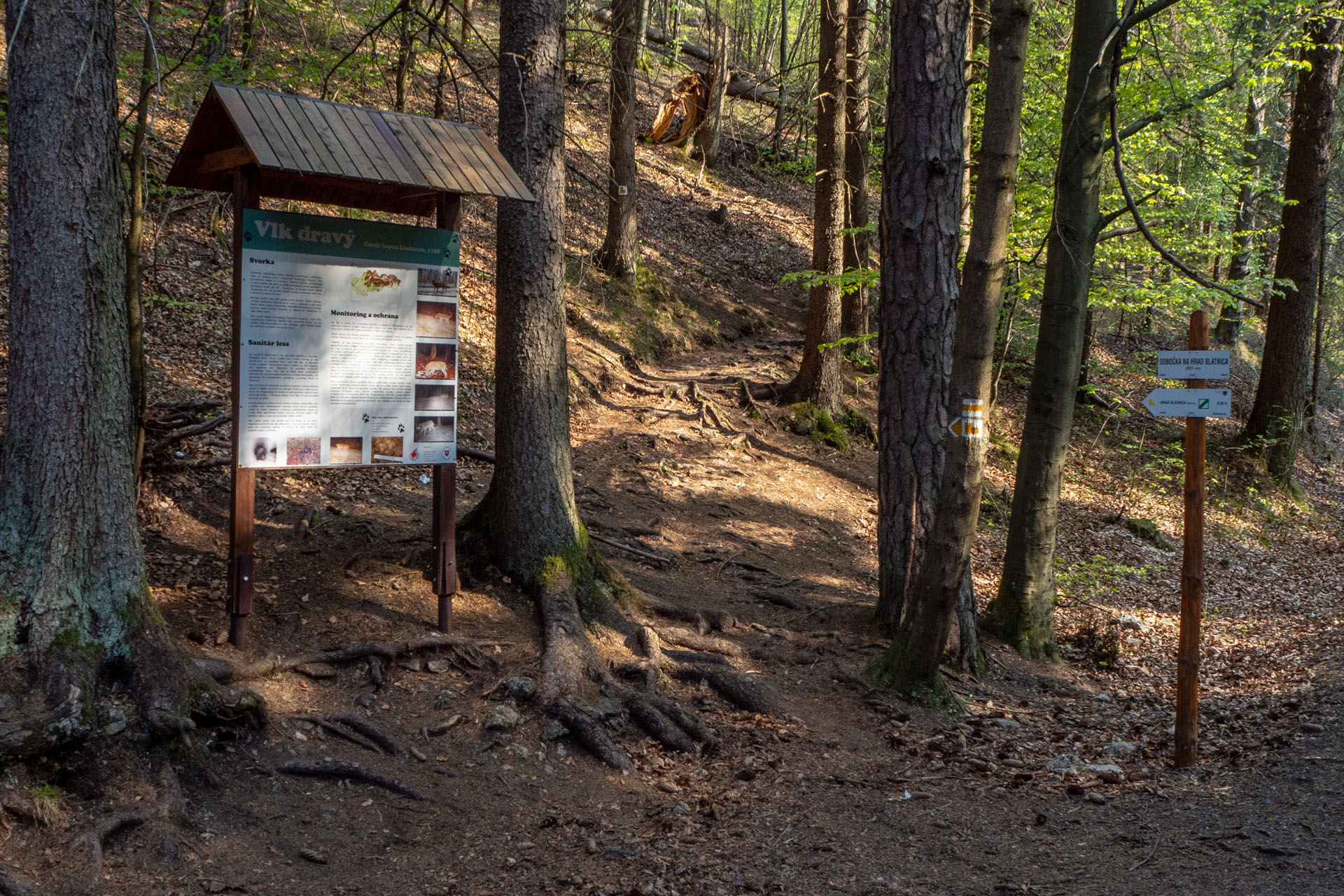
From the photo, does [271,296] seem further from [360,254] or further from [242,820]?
[242,820]

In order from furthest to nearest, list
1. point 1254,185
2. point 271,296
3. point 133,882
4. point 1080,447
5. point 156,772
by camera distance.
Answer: point 1080,447 < point 1254,185 < point 271,296 < point 156,772 < point 133,882

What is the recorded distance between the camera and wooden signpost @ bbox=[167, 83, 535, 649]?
201 inches

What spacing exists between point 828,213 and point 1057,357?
6390 mm

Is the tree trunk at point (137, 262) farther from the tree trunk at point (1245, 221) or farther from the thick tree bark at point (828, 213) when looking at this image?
the tree trunk at point (1245, 221)

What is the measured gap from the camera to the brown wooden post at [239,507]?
5164mm

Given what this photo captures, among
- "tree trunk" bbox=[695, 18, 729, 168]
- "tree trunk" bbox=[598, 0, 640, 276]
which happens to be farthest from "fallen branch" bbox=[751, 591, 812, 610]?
"tree trunk" bbox=[695, 18, 729, 168]

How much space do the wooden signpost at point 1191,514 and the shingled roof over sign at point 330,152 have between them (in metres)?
4.15

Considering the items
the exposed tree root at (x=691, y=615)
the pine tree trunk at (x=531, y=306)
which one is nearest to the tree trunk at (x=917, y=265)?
the exposed tree root at (x=691, y=615)

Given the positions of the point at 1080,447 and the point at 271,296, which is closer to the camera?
the point at 271,296

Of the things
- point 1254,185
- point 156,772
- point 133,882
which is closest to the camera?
point 133,882

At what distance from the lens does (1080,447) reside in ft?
58.5

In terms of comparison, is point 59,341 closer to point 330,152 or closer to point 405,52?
point 330,152

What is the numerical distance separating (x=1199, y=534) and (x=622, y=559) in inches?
190

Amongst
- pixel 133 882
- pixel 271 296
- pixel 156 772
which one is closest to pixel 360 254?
pixel 271 296
